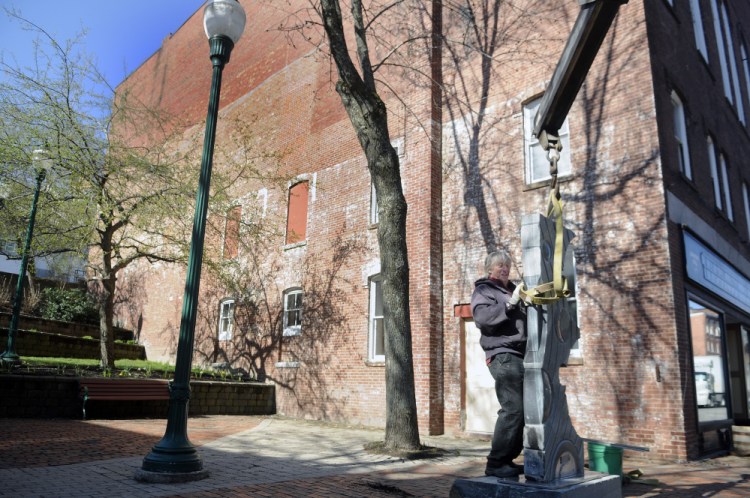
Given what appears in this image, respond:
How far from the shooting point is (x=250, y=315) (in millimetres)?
16281

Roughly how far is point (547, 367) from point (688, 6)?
39.8 ft

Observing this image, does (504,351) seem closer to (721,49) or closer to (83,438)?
(83,438)

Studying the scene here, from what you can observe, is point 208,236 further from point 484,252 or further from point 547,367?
point 547,367

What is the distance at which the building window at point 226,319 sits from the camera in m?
17.1

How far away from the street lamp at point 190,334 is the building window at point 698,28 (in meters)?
11.5

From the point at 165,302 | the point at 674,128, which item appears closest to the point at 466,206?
the point at 674,128

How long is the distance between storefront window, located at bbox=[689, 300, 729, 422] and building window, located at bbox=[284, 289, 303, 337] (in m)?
9.08

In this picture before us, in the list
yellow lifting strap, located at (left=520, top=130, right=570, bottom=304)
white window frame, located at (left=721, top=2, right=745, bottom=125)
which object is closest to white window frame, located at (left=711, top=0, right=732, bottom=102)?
white window frame, located at (left=721, top=2, right=745, bottom=125)

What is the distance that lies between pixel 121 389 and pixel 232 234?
6.43 metres

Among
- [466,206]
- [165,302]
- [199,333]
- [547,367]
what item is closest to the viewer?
[547,367]

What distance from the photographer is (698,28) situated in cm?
1380

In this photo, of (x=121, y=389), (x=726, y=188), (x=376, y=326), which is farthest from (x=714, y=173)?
(x=121, y=389)

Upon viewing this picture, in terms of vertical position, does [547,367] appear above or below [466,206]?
below

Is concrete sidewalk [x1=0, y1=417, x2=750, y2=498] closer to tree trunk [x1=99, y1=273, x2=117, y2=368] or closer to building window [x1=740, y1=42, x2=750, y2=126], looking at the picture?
tree trunk [x1=99, y1=273, x2=117, y2=368]
